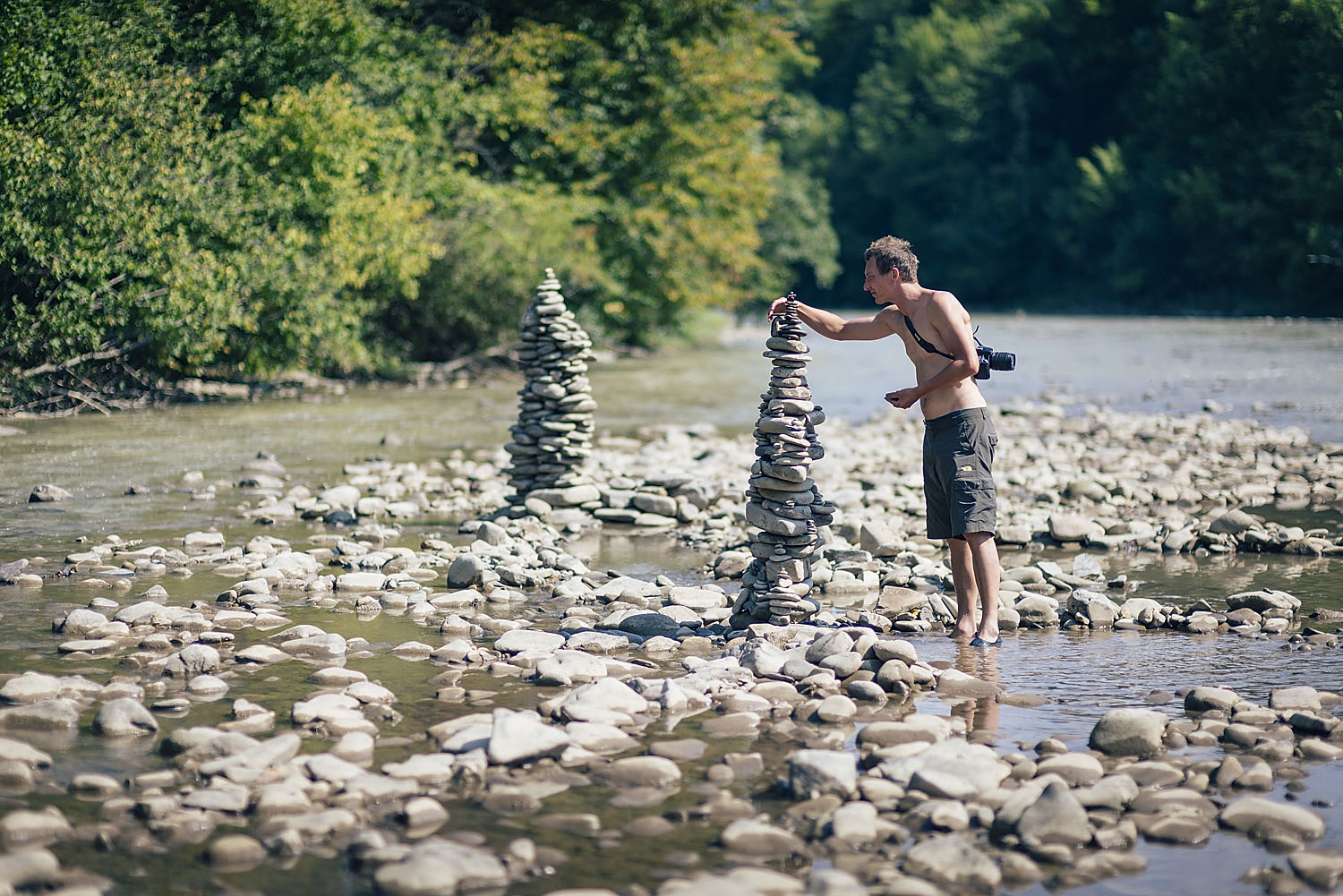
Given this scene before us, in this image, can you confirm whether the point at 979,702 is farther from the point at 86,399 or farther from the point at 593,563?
the point at 86,399

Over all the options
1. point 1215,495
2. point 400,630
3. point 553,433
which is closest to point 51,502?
point 553,433

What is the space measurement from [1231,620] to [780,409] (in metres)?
2.90

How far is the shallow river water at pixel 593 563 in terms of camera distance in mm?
4215

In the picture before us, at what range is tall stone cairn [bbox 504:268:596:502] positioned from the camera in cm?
1107

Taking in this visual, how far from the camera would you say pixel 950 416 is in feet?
23.2

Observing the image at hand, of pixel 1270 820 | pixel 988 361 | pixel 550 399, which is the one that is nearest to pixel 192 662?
pixel 988 361

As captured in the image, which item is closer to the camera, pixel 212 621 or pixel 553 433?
pixel 212 621

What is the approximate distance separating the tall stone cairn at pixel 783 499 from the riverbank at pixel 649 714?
0.28m

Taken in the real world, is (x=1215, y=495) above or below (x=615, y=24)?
below

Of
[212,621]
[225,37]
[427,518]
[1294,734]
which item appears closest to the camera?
[1294,734]

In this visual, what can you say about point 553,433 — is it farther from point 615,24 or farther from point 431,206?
point 615,24

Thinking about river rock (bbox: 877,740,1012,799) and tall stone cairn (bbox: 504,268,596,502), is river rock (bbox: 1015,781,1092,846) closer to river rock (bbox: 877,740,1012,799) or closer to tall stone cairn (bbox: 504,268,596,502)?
river rock (bbox: 877,740,1012,799)

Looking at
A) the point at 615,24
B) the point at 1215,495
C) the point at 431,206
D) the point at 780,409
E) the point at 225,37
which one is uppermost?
the point at 615,24

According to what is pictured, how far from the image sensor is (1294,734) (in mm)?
5359
